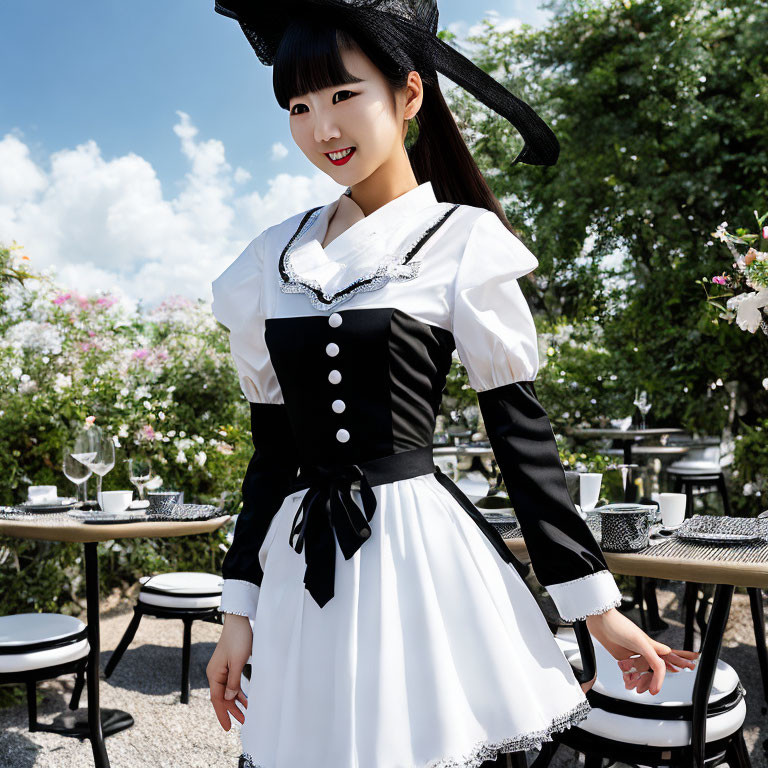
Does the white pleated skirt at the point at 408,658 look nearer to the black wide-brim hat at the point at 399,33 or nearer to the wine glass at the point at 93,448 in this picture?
the black wide-brim hat at the point at 399,33

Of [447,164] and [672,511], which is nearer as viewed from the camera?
[447,164]

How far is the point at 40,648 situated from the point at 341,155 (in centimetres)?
244

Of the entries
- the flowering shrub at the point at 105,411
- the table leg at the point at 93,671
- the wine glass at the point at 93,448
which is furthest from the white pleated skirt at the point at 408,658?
the flowering shrub at the point at 105,411

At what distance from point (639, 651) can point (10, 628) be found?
108 inches

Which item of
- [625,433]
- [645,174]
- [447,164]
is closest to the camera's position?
[447,164]

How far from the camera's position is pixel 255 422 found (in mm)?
1221

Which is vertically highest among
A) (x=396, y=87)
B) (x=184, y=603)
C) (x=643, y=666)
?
(x=396, y=87)

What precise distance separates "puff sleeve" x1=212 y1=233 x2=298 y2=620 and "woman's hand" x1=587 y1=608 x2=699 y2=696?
51 cm

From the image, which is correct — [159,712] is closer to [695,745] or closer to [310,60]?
[695,745]

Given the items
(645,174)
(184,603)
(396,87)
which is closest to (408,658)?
(396,87)

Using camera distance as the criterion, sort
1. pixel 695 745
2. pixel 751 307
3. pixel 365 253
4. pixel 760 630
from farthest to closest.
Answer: pixel 760 630 → pixel 751 307 → pixel 695 745 → pixel 365 253

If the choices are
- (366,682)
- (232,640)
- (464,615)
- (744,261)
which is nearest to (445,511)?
(464,615)

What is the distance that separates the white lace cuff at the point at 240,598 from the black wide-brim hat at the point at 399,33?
0.87 m

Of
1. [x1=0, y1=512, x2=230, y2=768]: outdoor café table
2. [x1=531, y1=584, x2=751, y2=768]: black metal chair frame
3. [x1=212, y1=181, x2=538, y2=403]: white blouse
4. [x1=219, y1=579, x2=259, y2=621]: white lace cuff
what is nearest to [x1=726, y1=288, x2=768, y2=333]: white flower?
[x1=531, y1=584, x2=751, y2=768]: black metal chair frame
